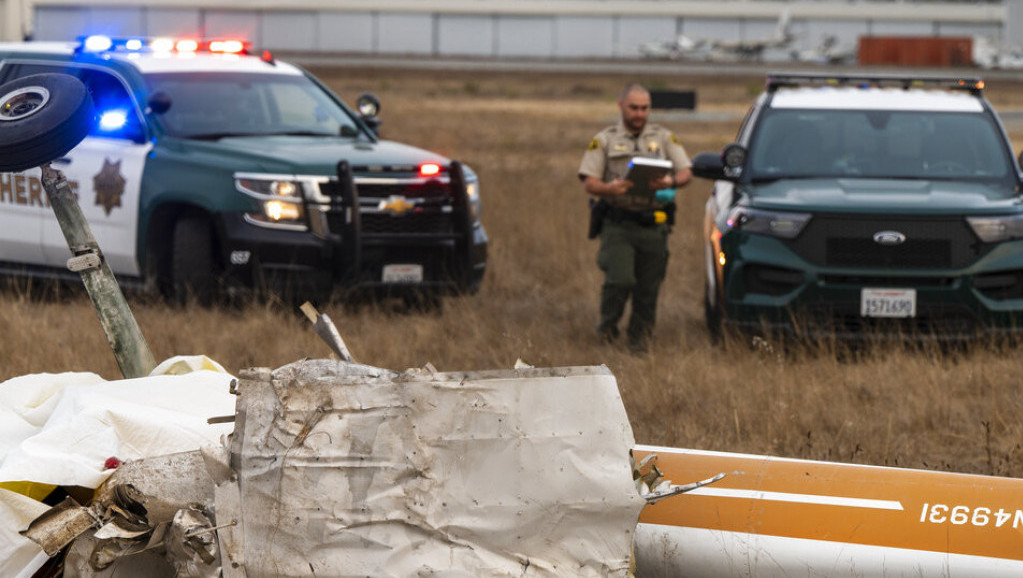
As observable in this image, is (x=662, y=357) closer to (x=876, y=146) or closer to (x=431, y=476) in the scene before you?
(x=876, y=146)

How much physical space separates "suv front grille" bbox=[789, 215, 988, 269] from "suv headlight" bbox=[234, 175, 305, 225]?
3.09m

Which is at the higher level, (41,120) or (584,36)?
(41,120)

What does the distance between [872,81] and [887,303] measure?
2.07 metres

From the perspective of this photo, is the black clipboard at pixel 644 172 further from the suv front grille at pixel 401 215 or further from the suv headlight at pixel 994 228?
the suv headlight at pixel 994 228

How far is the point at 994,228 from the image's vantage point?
8617mm

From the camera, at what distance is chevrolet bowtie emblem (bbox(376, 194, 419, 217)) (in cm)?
988

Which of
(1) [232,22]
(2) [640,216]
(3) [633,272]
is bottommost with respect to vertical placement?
(1) [232,22]

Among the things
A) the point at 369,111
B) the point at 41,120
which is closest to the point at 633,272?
the point at 369,111

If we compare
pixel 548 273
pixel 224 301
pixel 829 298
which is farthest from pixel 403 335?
pixel 548 273

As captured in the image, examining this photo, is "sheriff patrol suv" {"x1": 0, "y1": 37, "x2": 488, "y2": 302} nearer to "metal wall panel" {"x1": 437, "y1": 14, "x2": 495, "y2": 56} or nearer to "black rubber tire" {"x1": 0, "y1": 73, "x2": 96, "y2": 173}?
"black rubber tire" {"x1": 0, "y1": 73, "x2": 96, "y2": 173}

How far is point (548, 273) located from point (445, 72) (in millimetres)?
51103

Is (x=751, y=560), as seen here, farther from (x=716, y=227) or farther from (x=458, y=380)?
(x=716, y=227)

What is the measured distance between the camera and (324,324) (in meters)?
4.57

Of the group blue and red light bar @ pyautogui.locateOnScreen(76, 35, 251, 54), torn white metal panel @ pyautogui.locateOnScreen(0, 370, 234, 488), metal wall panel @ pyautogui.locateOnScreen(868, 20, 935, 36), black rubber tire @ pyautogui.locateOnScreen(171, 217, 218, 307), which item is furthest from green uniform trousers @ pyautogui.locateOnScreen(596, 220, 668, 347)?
metal wall panel @ pyautogui.locateOnScreen(868, 20, 935, 36)
